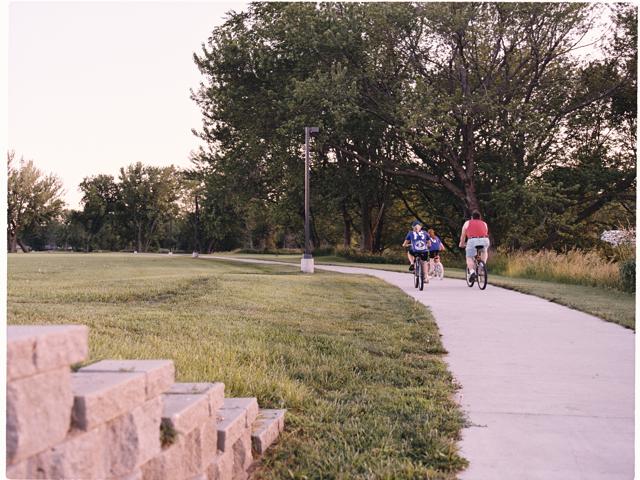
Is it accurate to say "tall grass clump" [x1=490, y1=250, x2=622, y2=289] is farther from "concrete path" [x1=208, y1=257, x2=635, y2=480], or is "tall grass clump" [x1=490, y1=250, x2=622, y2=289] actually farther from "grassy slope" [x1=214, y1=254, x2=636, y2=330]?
"concrete path" [x1=208, y1=257, x2=635, y2=480]

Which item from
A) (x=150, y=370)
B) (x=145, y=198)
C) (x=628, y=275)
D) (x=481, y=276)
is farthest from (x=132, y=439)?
(x=145, y=198)

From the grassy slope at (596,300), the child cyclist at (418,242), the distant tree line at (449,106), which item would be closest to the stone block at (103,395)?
the grassy slope at (596,300)

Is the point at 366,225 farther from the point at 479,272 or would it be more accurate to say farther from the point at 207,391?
the point at 207,391

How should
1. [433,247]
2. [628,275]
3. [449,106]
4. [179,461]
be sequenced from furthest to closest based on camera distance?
[449,106] < [433,247] < [628,275] < [179,461]

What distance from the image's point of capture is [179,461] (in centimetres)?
305

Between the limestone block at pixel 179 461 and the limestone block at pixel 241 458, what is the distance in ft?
1.91

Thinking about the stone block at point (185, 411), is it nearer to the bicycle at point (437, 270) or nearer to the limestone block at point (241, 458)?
the limestone block at point (241, 458)

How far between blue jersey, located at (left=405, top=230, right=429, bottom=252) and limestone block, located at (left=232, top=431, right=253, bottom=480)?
13.3 metres

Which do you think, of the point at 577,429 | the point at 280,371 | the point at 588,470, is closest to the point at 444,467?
the point at 588,470

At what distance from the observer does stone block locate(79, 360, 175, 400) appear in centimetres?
283

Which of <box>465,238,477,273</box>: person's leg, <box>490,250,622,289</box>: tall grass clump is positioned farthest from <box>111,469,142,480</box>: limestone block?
<box>490,250,622,289</box>: tall grass clump

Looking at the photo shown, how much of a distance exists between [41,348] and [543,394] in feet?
15.2

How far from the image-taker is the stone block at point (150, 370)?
2832 mm

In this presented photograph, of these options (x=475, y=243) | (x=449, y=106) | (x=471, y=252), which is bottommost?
(x=471, y=252)
